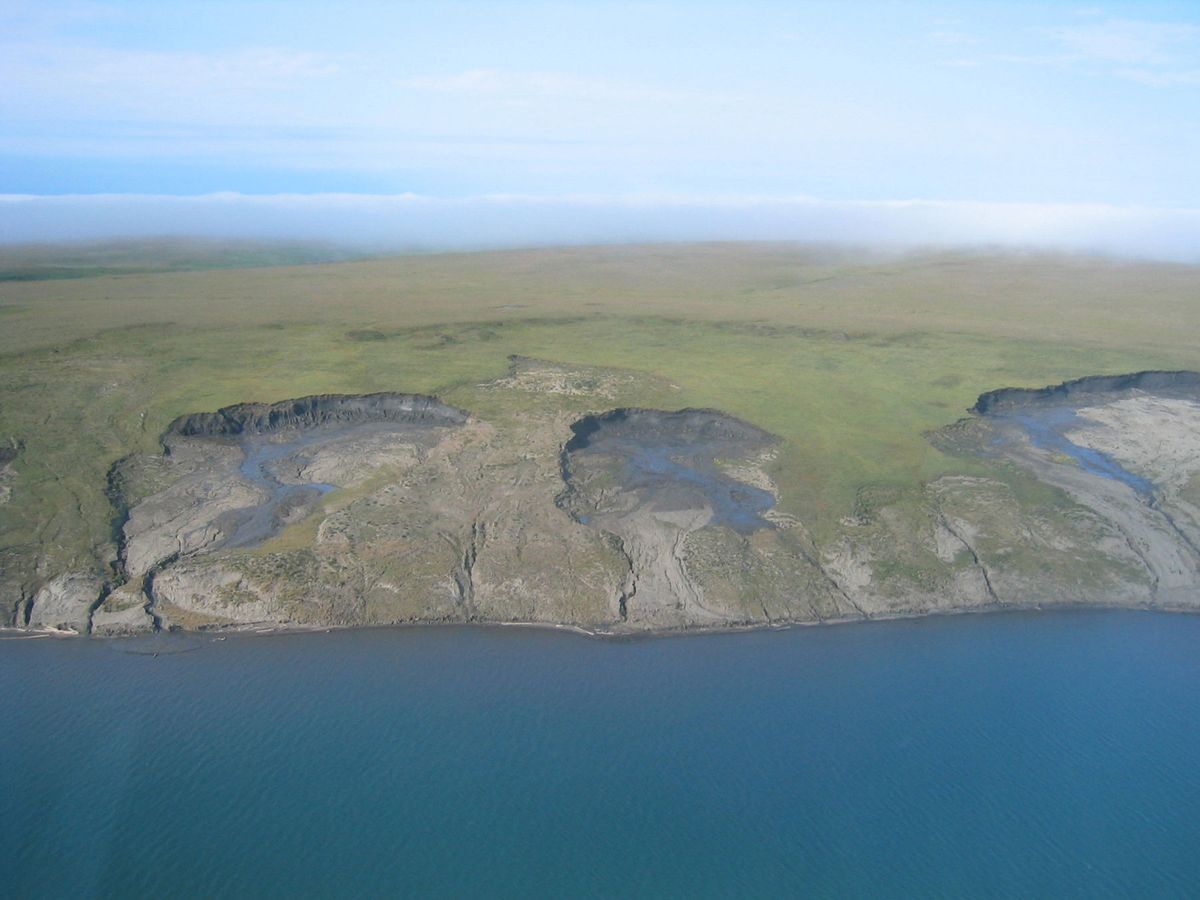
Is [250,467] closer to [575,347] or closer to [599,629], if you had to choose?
[599,629]

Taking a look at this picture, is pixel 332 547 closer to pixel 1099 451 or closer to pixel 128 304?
pixel 1099 451

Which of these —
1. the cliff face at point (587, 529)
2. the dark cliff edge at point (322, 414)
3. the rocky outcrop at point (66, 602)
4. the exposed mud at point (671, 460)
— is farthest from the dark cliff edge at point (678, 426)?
the rocky outcrop at point (66, 602)

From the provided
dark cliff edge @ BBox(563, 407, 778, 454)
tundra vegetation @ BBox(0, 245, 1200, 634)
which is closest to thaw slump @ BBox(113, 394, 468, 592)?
tundra vegetation @ BBox(0, 245, 1200, 634)

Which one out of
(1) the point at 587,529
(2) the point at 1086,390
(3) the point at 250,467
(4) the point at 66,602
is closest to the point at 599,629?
(1) the point at 587,529

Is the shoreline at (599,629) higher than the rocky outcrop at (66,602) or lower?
lower

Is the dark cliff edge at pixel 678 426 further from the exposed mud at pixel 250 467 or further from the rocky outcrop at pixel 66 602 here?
the rocky outcrop at pixel 66 602

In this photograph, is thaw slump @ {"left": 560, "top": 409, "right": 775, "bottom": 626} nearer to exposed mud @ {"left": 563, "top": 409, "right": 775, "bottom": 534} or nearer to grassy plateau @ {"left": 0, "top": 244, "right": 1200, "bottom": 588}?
exposed mud @ {"left": 563, "top": 409, "right": 775, "bottom": 534}

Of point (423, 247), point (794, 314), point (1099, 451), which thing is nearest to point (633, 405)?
point (1099, 451)
